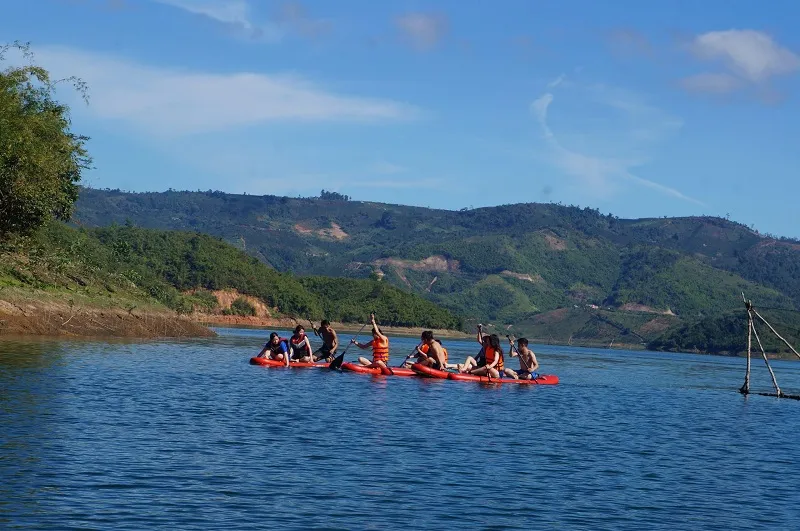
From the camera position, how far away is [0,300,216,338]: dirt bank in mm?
50000

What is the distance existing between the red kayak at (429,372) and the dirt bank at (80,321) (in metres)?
19.6

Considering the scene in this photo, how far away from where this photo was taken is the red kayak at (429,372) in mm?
44938

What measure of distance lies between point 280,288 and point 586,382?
416ft

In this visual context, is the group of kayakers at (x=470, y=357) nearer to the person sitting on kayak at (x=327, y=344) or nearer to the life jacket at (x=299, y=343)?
the life jacket at (x=299, y=343)

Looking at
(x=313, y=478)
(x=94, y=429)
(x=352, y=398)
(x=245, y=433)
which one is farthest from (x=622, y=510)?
(x=352, y=398)

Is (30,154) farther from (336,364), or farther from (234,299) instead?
(234,299)

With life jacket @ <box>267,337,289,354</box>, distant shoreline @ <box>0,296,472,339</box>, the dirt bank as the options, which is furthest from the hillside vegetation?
life jacket @ <box>267,337,289,354</box>

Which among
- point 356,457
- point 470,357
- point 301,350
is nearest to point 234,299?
point 301,350

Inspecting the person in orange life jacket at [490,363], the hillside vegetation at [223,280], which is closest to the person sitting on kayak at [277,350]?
the person in orange life jacket at [490,363]

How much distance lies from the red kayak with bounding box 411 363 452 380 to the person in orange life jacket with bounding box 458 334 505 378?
1122mm

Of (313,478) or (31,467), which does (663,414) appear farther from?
(31,467)

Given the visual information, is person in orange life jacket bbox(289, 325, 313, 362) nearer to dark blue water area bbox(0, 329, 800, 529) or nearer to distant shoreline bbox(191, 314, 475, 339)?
dark blue water area bbox(0, 329, 800, 529)

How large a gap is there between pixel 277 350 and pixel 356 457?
27418 millimetres

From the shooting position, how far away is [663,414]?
37.9 m
